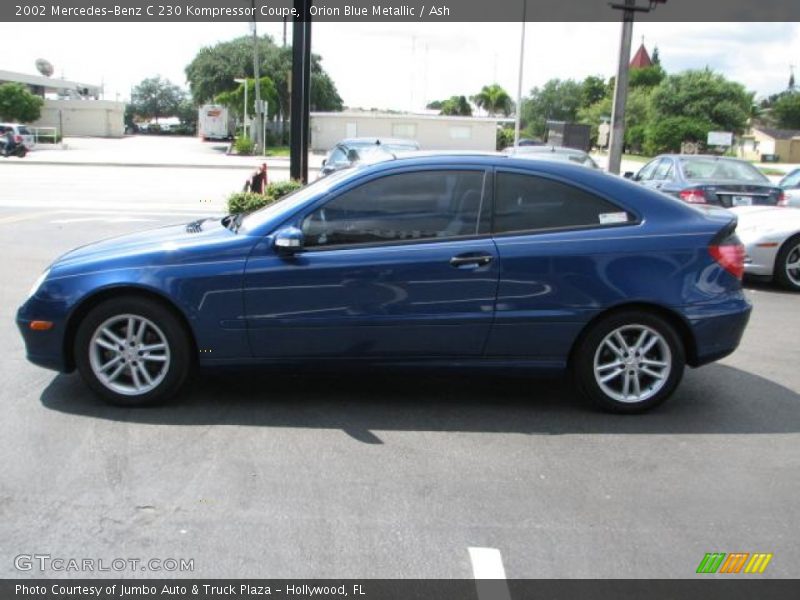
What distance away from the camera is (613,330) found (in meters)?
5.16

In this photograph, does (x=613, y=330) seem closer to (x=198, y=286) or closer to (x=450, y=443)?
(x=450, y=443)

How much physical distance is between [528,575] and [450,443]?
1437mm

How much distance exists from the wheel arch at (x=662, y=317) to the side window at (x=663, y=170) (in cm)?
798

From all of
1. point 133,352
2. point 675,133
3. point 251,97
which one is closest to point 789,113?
point 675,133

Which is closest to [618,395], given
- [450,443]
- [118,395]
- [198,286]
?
[450,443]

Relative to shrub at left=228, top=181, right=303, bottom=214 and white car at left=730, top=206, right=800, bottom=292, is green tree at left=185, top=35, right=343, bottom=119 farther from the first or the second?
white car at left=730, top=206, right=800, bottom=292

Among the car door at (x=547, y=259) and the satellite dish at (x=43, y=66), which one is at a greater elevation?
the satellite dish at (x=43, y=66)

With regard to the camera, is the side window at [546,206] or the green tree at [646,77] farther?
the green tree at [646,77]

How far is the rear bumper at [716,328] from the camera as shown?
5184 mm

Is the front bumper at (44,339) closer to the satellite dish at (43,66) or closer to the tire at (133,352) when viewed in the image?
the tire at (133,352)

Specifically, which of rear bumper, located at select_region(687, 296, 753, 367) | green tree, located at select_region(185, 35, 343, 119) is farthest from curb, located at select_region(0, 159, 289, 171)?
rear bumper, located at select_region(687, 296, 753, 367)

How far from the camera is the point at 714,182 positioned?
38.8 feet

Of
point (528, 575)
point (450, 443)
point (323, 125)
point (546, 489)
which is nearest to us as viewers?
point (528, 575)

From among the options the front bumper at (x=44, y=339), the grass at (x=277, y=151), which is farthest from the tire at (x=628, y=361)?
the grass at (x=277, y=151)
